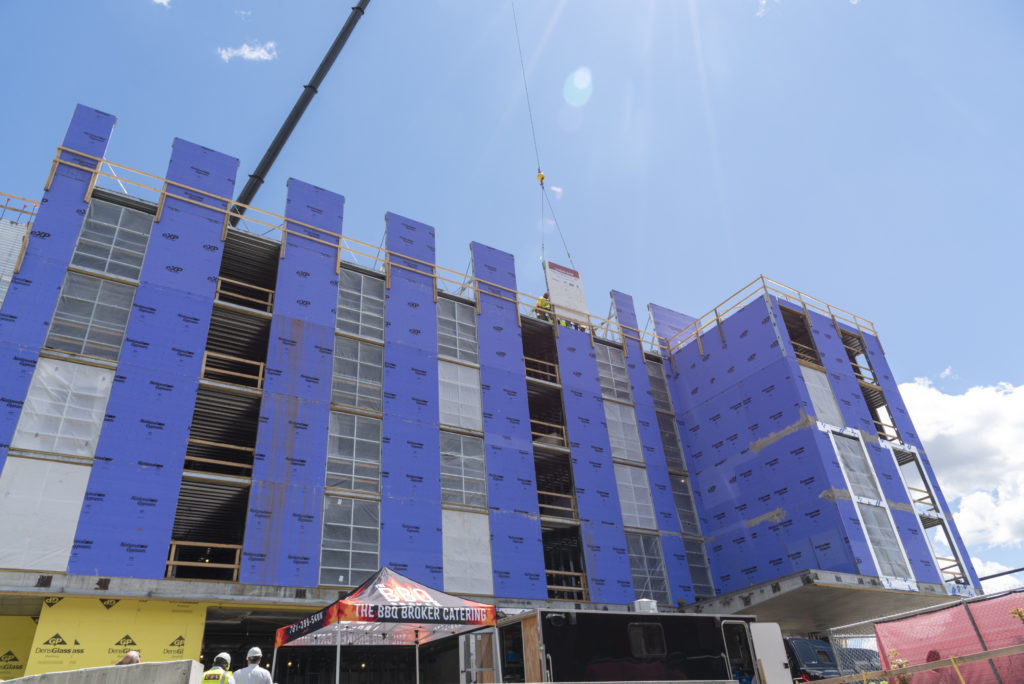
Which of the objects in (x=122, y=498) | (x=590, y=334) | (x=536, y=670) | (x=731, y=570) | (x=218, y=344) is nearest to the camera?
(x=536, y=670)

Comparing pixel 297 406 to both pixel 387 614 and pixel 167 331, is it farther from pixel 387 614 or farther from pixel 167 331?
Answer: pixel 387 614

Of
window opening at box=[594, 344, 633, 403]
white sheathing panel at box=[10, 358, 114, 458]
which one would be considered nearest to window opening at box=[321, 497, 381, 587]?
white sheathing panel at box=[10, 358, 114, 458]

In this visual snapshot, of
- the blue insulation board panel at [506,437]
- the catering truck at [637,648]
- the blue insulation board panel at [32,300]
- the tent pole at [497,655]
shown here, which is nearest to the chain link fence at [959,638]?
the catering truck at [637,648]

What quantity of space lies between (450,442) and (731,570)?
13289mm

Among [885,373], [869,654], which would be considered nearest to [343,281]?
[869,654]

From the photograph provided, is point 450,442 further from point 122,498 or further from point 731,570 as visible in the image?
point 731,570

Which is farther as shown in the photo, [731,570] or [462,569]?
[731,570]

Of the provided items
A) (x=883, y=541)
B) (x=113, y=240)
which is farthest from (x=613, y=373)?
(x=113, y=240)

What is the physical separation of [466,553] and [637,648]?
10.1m

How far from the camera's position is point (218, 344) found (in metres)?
24.7

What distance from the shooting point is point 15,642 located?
18.2 meters

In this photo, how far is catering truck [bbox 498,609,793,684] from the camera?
12930mm

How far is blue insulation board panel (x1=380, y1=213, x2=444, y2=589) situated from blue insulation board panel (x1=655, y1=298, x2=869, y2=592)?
1337 centimetres

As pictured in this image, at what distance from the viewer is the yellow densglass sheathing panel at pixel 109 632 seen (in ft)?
52.4
